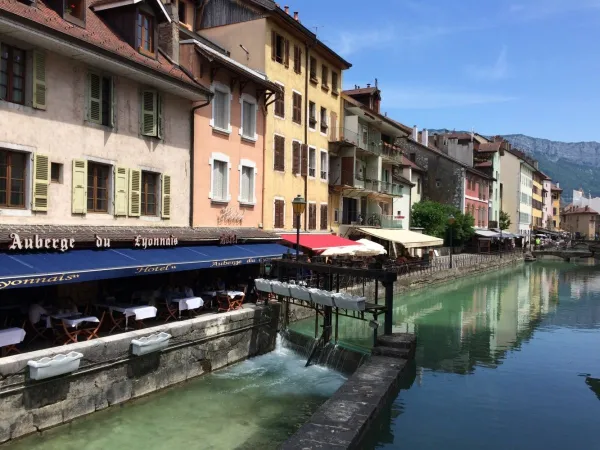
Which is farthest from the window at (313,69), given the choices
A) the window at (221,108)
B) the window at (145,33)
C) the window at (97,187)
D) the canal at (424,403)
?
the window at (97,187)

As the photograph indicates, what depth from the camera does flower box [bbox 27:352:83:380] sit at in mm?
10078

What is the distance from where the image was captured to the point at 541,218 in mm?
112375

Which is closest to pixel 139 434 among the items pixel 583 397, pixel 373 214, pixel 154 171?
pixel 154 171

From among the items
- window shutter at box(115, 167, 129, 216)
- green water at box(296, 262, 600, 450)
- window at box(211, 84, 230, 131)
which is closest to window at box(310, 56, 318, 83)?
window at box(211, 84, 230, 131)

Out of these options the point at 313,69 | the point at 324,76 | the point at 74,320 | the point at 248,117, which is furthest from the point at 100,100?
the point at 324,76

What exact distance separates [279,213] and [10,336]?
16.3 meters

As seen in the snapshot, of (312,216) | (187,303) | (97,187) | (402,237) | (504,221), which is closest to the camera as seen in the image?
(97,187)

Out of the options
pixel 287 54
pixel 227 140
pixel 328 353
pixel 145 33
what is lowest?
pixel 328 353

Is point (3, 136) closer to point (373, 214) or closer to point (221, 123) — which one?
point (221, 123)

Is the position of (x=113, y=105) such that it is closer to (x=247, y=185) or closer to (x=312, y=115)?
(x=247, y=185)

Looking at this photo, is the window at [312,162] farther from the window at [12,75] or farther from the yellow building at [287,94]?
the window at [12,75]

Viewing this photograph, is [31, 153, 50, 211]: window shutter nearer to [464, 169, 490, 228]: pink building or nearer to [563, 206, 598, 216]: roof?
[464, 169, 490, 228]: pink building

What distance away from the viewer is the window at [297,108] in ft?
90.1

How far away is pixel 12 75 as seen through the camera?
12.6m
